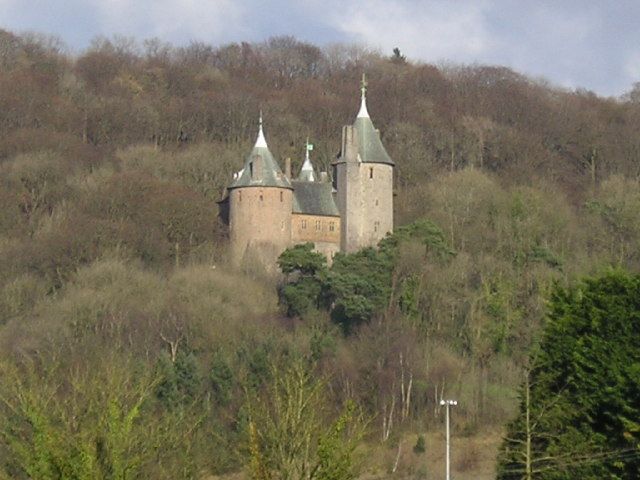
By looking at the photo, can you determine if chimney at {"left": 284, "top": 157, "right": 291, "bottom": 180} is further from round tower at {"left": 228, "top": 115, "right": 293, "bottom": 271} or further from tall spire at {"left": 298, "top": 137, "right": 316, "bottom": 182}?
round tower at {"left": 228, "top": 115, "right": 293, "bottom": 271}

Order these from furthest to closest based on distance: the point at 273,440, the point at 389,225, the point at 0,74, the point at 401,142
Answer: the point at 0,74, the point at 401,142, the point at 389,225, the point at 273,440

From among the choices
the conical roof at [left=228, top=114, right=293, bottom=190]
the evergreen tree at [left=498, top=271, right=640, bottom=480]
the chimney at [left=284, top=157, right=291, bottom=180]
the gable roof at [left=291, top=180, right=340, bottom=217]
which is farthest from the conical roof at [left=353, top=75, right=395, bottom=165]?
the evergreen tree at [left=498, top=271, right=640, bottom=480]

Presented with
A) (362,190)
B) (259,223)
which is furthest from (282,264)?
(362,190)

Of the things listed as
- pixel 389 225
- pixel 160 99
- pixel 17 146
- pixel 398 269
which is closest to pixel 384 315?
pixel 398 269

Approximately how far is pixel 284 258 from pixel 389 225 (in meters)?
5.71

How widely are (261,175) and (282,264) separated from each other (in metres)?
4.85

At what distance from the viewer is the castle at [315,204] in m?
62.6

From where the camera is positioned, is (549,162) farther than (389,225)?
Yes

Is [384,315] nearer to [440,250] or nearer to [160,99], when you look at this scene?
[440,250]

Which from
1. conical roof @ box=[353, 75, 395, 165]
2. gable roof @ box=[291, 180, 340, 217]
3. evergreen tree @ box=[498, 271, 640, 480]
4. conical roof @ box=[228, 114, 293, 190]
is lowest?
evergreen tree @ box=[498, 271, 640, 480]

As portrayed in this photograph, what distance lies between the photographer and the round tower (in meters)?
62.1

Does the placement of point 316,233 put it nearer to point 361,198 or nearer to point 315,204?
point 315,204

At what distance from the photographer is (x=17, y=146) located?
7275cm

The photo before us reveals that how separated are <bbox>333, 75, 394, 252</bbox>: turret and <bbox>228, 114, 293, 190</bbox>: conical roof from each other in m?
2.16
